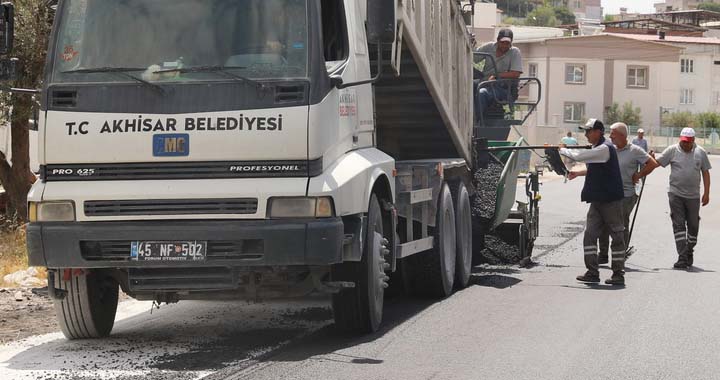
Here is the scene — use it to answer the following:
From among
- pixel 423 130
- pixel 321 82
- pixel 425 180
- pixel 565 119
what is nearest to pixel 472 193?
pixel 423 130

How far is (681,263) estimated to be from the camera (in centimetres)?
1448

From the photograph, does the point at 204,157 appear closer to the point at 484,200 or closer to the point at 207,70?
the point at 207,70

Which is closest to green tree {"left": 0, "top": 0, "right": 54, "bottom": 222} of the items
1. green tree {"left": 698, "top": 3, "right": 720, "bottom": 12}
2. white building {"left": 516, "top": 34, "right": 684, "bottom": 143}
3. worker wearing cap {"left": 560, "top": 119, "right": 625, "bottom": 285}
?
worker wearing cap {"left": 560, "top": 119, "right": 625, "bottom": 285}

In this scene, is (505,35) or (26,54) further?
(26,54)

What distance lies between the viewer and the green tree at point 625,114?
78438mm

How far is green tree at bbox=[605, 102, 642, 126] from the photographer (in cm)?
7844

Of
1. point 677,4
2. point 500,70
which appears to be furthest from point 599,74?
point 677,4

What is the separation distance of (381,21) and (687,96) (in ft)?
279

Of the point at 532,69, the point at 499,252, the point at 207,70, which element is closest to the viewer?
the point at 207,70

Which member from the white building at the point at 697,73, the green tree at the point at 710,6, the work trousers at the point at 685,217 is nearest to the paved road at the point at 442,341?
the work trousers at the point at 685,217

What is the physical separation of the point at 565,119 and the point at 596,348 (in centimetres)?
7289

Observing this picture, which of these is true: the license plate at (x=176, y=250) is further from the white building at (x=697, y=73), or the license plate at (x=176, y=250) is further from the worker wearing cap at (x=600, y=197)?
the white building at (x=697, y=73)

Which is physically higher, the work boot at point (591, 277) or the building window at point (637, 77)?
the building window at point (637, 77)

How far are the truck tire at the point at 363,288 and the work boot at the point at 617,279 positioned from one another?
168 inches
